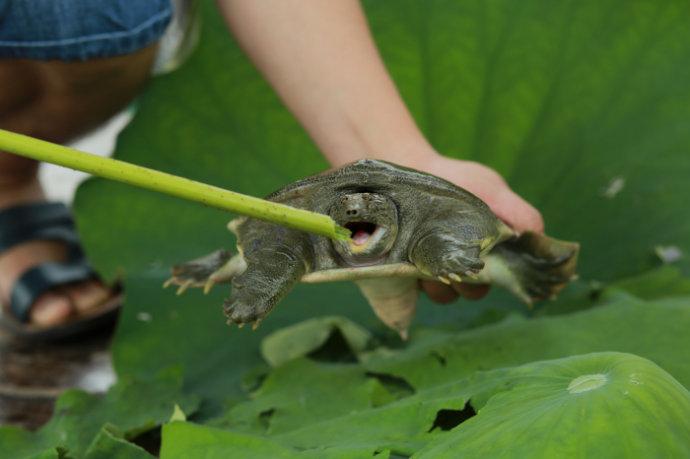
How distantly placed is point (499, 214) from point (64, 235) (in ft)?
2.84

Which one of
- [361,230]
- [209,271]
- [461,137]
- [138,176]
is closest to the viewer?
[138,176]

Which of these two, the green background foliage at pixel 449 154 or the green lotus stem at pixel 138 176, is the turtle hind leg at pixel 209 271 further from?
the green lotus stem at pixel 138 176

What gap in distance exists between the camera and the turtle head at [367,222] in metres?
0.79

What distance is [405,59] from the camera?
135 cm

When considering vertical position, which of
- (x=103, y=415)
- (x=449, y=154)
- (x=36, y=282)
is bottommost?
(x=36, y=282)

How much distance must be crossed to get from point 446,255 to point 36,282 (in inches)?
36.2

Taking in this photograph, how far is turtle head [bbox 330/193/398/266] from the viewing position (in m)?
0.79

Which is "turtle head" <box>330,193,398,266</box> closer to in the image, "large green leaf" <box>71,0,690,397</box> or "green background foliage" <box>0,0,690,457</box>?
"green background foliage" <box>0,0,690,457</box>

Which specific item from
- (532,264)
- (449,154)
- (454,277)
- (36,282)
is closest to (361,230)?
(454,277)

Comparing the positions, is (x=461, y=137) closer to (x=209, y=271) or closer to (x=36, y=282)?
(x=209, y=271)

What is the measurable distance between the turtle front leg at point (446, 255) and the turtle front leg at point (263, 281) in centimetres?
10

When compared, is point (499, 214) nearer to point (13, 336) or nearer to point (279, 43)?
point (279, 43)

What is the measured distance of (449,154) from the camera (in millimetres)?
1307

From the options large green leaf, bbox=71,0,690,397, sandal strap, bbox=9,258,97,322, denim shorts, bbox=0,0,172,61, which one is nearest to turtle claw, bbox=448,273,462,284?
large green leaf, bbox=71,0,690,397
